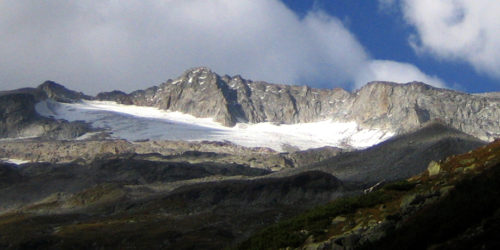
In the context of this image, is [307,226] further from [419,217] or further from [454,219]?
[454,219]

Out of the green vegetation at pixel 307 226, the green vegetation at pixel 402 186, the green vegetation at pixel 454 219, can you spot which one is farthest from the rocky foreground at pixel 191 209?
the green vegetation at pixel 454 219

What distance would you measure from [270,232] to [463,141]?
163 metres

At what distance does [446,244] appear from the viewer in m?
23.3

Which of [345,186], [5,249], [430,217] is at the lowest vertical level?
[5,249]

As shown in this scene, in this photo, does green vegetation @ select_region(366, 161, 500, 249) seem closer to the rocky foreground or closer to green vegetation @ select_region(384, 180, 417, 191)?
green vegetation @ select_region(384, 180, 417, 191)

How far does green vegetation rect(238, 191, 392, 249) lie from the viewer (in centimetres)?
3475

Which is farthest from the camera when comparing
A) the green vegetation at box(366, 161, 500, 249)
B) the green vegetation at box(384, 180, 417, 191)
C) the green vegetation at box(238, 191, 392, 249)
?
the green vegetation at box(384, 180, 417, 191)

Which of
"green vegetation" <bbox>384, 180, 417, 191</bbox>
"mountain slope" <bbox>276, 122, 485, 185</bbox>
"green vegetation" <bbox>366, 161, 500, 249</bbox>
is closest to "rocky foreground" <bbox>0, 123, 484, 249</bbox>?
"mountain slope" <bbox>276, 122, 485, 185</bbox>

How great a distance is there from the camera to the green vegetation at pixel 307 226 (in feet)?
114

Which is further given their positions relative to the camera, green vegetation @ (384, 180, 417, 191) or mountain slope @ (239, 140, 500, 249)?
green vegetation @ (384, 180, 417, 191)

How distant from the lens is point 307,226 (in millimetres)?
36250

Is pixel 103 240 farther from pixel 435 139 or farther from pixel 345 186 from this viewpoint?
pixel 435 139

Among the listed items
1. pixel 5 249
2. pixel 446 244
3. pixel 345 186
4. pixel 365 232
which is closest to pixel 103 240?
pixel 5 249

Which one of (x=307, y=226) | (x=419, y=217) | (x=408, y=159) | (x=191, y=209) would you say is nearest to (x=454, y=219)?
(x=419, y=217)
